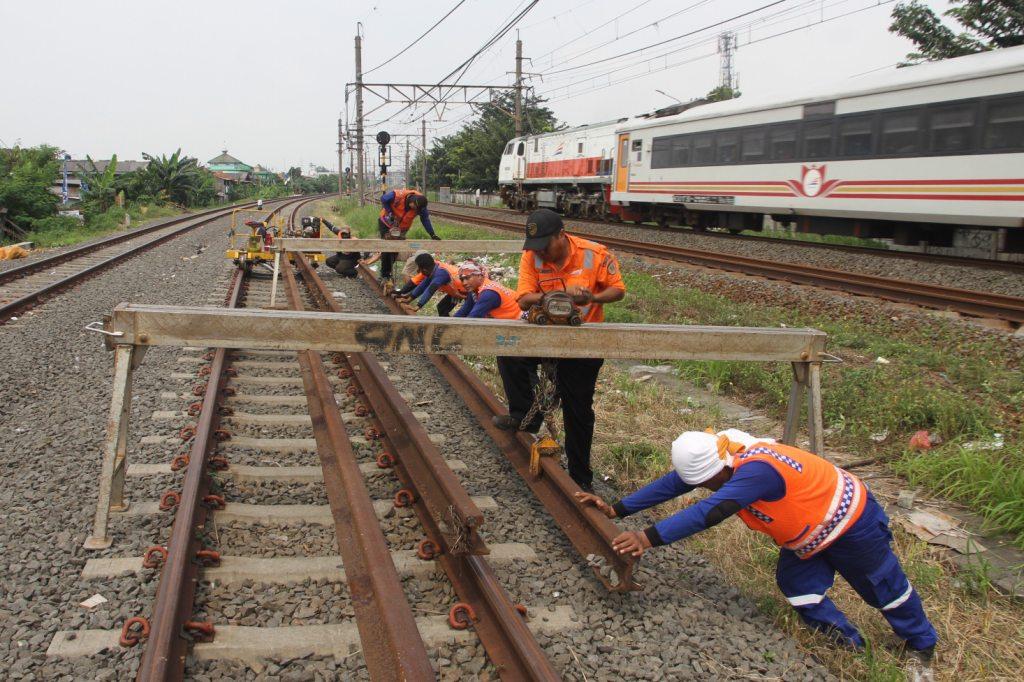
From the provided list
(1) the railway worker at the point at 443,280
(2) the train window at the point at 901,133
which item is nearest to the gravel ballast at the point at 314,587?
(1) the railway worker at the point at 443,280

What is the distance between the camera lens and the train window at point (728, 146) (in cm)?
1598

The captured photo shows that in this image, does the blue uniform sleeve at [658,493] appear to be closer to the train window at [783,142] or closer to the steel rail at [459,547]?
the steel rail at [459,547]

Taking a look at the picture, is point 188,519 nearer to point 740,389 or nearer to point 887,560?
point 887,560

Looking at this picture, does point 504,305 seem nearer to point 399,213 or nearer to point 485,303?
point 485,303

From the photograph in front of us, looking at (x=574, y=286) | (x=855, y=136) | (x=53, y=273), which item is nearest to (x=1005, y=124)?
(x=855, y=136)

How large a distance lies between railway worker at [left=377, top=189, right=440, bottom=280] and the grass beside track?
2.85 meters

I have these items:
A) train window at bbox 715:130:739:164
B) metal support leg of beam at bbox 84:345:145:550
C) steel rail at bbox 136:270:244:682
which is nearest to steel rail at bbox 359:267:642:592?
steel rail at bbox 136:270:244:682

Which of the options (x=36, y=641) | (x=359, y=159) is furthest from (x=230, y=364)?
(x=359, y=159)

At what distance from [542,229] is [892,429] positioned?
300 cm

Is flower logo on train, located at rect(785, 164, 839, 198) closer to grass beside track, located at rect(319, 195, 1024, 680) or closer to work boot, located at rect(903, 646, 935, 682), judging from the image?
grass beside track, located at rect(319, 195, 1024, 680)

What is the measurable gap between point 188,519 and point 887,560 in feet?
9.75

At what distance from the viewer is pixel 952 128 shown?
11.2 m

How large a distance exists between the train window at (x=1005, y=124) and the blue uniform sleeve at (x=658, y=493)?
31.7ft

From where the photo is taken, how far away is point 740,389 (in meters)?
6.42
